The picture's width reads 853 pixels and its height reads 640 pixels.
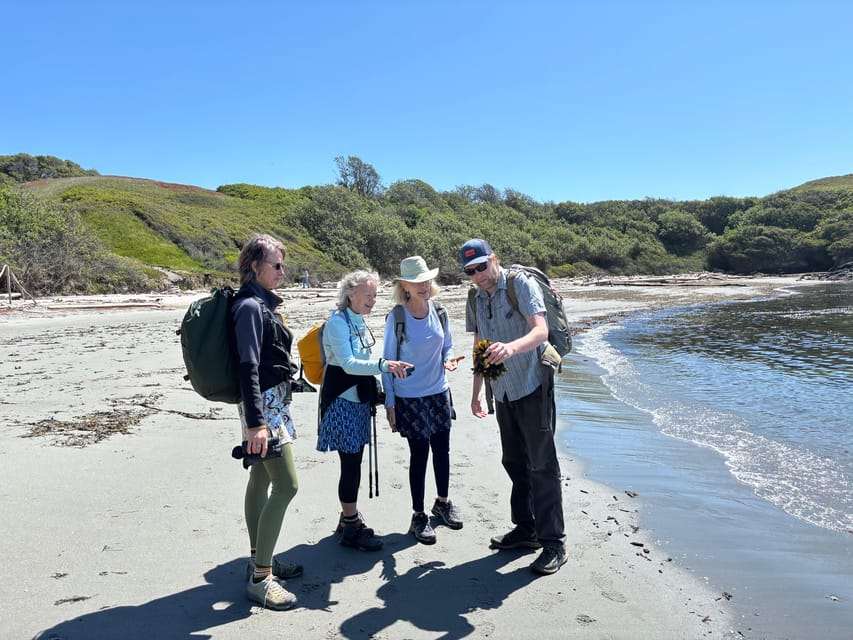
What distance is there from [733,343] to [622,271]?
60233 mm

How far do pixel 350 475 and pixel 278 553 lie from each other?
0.62 m

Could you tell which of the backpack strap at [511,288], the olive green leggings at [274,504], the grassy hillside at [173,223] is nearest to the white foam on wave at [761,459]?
the backpack strap at [511,288]

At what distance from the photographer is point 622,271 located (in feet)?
238

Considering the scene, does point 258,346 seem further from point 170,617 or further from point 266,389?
point 170,617

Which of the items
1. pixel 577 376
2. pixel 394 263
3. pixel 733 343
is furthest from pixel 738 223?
pixel 577 376

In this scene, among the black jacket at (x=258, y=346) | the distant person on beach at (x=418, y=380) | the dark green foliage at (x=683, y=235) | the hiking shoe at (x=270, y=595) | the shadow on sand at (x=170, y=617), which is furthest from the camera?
the dark green foliage at (x=683, y=235)

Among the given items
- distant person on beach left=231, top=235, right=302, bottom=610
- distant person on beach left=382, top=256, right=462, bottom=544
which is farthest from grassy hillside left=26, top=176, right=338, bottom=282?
distant person on beach left=231, top=235, right=302, bottom=610

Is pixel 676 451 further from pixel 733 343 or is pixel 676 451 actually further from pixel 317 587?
pixel 733 343

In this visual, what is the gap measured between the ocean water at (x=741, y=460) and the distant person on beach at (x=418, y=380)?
1.65 m

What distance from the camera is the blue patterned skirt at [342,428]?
349 cm

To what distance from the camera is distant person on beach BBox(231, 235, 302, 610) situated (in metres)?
2.70

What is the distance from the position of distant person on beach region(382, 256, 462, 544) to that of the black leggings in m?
0.34

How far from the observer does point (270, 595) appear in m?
2.83

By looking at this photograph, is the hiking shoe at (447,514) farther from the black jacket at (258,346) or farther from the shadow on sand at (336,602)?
the black jacket at (258,346)
